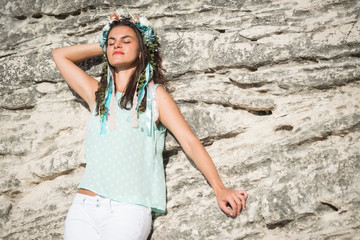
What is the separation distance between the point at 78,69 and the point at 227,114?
6.19ft

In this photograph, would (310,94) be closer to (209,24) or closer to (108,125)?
(209,24)

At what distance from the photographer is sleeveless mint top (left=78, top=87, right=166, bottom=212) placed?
10.9 ft

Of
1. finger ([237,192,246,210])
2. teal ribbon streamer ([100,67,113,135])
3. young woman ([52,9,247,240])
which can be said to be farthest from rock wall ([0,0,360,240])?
teal ribbon streamer ([100,67,113,135])

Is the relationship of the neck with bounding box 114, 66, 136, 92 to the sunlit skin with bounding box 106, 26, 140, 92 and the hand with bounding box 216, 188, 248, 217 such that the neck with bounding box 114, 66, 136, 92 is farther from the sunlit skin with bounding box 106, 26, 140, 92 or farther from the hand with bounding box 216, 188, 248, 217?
the hand with bounding box 216, 188, 248, 217

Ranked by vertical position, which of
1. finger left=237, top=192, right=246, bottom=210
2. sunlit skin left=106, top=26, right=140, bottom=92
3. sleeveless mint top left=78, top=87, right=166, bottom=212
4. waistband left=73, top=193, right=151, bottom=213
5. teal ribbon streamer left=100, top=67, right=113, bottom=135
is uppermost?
sunlit skin left=106, top=26, right=140, bottom=92

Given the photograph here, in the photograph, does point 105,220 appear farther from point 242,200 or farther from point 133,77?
point 133,77

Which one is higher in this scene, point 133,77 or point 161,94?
point 133,77

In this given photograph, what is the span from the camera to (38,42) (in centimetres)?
472

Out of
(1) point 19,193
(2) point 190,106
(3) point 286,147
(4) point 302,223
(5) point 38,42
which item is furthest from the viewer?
(5) point 38,42

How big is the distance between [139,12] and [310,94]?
244cm

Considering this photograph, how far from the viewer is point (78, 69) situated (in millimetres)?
4051

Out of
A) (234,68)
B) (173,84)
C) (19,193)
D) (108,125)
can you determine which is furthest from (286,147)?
(19,193)

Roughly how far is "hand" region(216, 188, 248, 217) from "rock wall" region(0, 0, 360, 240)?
0.57 feet

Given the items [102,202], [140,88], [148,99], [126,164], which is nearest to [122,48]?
[140,88]
